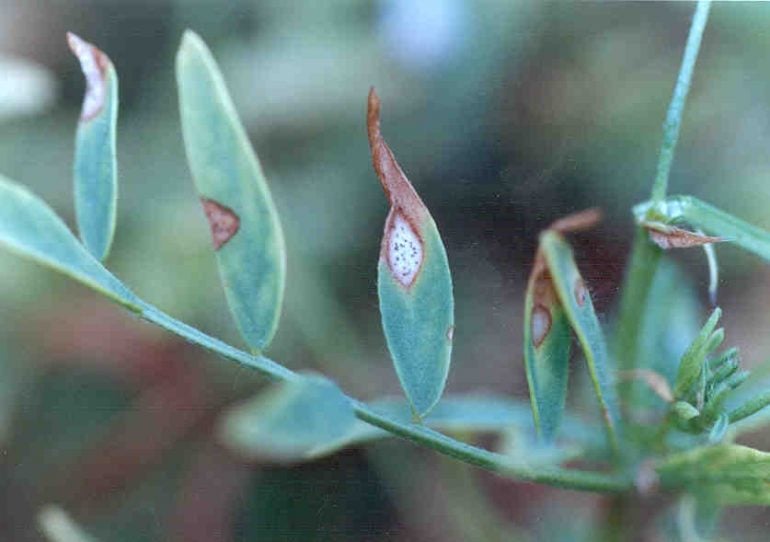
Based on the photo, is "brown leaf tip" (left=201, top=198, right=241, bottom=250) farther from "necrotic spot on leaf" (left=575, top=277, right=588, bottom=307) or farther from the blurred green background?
the blurred green background

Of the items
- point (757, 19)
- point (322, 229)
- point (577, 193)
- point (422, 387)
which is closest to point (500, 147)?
point (577, 193)

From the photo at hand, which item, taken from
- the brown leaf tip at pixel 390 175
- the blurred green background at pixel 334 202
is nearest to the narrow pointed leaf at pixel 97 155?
the brown leaf tip at pixel 390 175

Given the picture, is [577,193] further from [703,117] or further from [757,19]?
[757,19]

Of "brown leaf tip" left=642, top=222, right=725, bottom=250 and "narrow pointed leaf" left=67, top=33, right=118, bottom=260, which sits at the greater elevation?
"narrow pointed leaf" left=67, top=33, right=118, bottom=260

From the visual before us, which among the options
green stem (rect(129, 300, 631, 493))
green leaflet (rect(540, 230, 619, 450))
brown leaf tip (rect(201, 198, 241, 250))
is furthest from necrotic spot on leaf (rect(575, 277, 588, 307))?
brown leaf tip (rect(201, 198, 241, 250))

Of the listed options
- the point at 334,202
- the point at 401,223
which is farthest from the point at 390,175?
the point at 334,202

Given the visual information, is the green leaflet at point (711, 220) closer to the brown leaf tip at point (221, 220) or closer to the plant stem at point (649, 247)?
the plant stem at point (649, 247)
